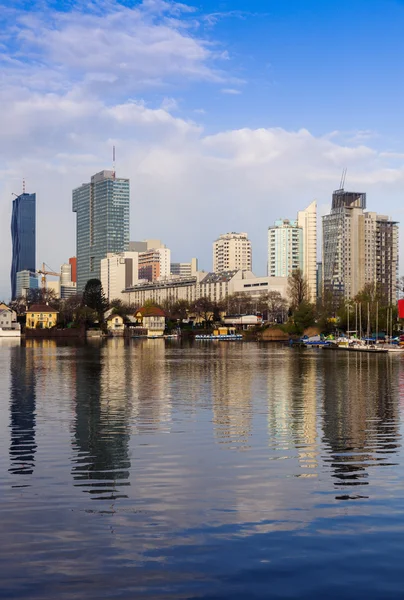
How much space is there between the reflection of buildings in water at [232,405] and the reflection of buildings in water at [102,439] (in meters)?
3.79

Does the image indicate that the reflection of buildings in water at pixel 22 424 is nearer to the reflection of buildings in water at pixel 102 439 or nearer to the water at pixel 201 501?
the water at pixel 201 501


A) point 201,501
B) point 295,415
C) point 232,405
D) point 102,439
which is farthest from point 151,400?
point 201,501

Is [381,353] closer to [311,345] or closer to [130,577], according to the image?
[311,345]

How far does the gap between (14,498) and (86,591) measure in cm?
628

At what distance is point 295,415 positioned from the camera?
1267 inches

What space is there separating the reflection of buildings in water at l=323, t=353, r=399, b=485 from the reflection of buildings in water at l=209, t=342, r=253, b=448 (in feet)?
10.6

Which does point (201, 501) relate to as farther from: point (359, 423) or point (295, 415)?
point (295, 415)

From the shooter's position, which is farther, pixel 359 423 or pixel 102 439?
pixel 359 423

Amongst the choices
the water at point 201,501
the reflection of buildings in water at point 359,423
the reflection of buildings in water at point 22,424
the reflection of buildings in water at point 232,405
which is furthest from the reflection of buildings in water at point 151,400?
the reflection of buildings in water at point 359,423

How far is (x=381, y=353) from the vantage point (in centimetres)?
10175

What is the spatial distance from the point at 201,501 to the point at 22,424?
14706mm

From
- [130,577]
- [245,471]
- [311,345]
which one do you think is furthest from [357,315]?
[130,577]

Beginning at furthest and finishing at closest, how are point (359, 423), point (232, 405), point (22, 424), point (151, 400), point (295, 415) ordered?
point (151, 400) < point (232, 405) < point (295, 415) < point (359, 423) < point (22, 424)

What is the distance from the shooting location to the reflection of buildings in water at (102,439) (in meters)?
19.0
